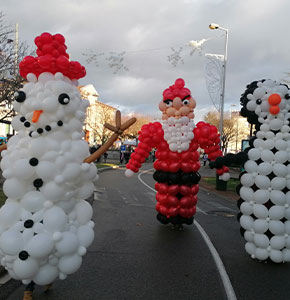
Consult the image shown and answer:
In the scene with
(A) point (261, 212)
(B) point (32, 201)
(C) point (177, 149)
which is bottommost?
(A) point (261, 212)

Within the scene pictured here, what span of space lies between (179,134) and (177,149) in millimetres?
304

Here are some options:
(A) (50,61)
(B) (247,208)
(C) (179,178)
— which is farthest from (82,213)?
(C) (179,178)

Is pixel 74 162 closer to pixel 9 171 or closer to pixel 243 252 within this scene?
pixel 9 171

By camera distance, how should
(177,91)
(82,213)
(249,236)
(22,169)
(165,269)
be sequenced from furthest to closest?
(177,91) → (249,236) → (165,269) → (82,213) → (22,169)

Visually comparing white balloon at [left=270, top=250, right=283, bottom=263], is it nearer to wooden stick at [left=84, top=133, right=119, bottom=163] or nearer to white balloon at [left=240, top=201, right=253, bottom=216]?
white balloon at [left=240, top=201, right=253, bottom=216]

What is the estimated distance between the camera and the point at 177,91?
6133 mm

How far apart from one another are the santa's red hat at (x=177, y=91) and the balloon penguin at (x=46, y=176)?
9.87ft

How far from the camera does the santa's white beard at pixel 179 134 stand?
19.7 ft

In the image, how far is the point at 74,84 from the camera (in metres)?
3.41

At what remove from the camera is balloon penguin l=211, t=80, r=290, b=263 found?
4.64 meters

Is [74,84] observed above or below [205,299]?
above

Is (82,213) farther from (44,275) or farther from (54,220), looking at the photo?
(44,275)

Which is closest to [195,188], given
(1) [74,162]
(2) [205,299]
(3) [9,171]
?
(2) [205,299]

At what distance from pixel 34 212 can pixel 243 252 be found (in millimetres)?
3852
